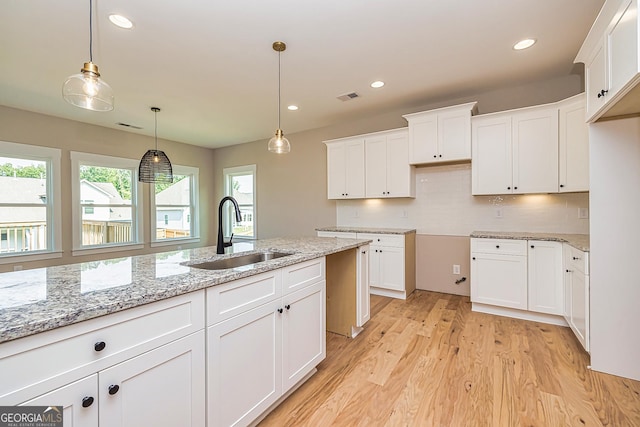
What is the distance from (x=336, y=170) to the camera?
15.2 ft

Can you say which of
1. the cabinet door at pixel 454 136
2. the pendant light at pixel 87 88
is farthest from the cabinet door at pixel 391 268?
the pendant light at pixel 87 88

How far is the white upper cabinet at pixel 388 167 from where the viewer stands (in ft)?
13.2

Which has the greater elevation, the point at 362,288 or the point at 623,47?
the point at 623,47

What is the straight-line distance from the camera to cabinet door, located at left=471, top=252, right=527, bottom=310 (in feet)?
10.2

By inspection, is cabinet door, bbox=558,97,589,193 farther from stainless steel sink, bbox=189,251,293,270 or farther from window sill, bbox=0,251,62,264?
window sill, bbox=0,251,62,264

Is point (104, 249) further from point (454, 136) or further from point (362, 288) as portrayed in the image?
Answer: point (454, 136)

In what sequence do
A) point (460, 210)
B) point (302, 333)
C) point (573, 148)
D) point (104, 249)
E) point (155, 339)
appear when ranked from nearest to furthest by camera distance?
point (155, 339) < point (302, 333) < point (573, 148) < point (460, 210) < point (104, 249)

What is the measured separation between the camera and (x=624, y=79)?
1.58 m

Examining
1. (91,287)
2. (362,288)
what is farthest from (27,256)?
(362,288)

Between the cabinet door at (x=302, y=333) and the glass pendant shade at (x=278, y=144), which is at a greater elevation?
the glass pendant shade at (x=278, y=144)

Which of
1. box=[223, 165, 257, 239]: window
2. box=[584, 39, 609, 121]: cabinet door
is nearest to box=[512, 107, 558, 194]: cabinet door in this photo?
box=[584, 39, 609, 121]: cabinet door

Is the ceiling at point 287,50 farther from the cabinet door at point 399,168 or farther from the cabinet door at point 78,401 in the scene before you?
the cabinet door at point 78,401

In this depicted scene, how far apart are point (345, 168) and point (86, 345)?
3958mm

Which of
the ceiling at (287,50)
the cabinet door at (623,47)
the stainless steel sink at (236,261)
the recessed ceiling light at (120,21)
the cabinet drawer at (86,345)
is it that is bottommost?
the cabinet drawer at (86,345)
